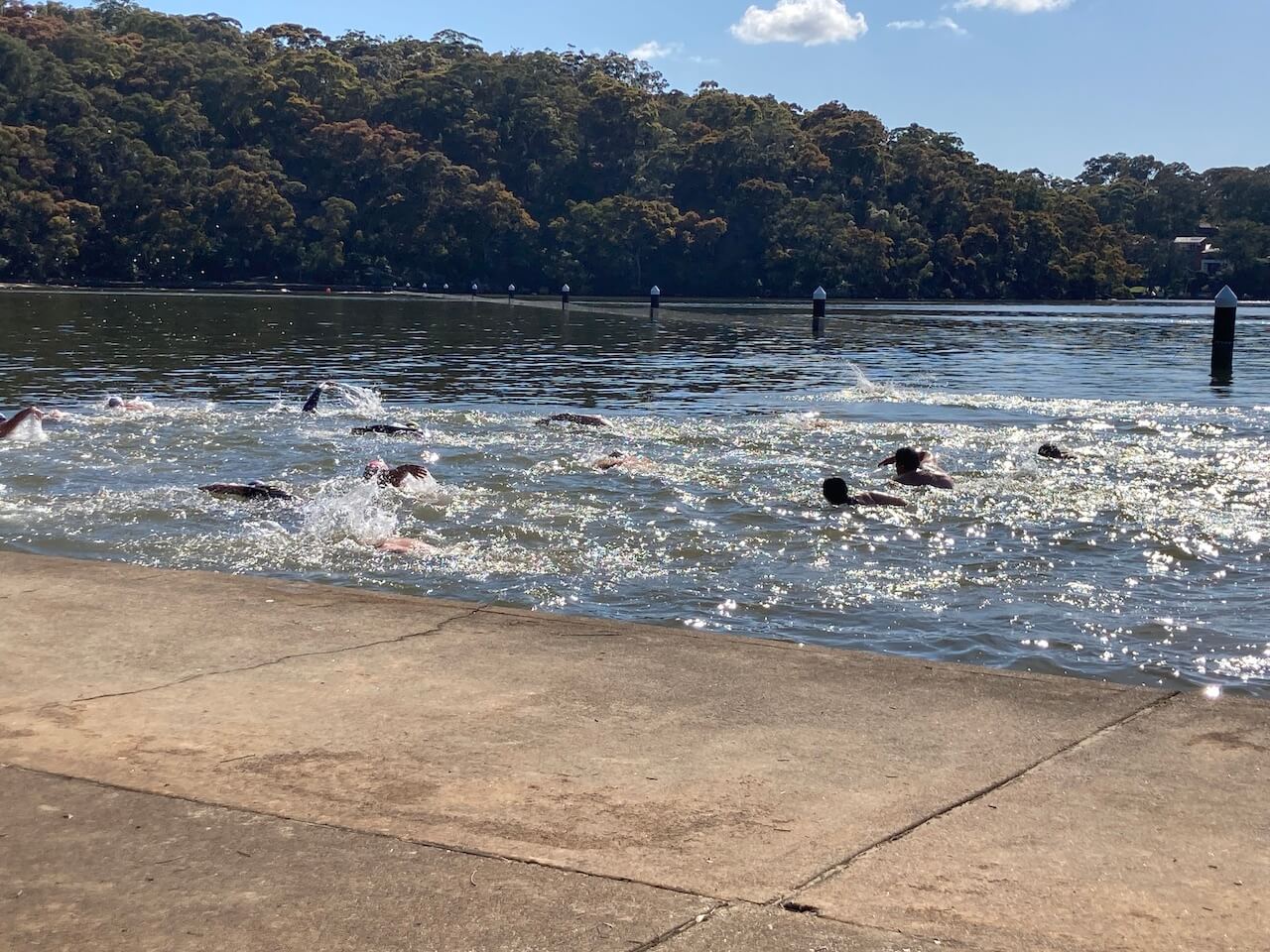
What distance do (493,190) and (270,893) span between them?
102m

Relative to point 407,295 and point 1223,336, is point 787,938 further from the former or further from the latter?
point 407,295

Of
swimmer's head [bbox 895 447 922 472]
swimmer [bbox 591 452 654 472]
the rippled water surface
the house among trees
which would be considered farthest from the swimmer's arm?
the house among trees

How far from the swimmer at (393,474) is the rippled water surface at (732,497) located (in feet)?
0.65

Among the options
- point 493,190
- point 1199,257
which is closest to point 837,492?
point 493,190

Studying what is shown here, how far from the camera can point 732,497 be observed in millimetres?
13414

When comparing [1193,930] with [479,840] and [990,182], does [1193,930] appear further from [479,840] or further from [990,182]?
[990,182]

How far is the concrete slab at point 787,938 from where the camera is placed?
3426mm

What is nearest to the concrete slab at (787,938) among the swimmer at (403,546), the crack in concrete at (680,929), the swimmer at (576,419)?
the crack in concrete at (680,929)

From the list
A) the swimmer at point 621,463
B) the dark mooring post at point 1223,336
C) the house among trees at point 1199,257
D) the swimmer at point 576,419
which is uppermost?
the house among trees at point 1199,257

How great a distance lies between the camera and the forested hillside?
316ft

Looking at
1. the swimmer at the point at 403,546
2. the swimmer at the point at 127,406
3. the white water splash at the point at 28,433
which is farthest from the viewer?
the swimmer at the point at 127,406

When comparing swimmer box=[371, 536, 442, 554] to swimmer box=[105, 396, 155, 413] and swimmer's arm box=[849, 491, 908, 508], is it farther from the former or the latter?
swimmer box=[105, 396, 155, 413]

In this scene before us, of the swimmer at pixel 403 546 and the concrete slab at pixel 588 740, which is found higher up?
the concrete slab at pixel 588 740

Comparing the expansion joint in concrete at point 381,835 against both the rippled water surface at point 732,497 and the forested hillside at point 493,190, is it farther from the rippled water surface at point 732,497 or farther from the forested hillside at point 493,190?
the forested hillside at point 493,190
